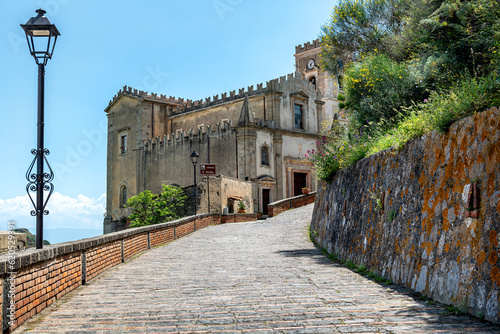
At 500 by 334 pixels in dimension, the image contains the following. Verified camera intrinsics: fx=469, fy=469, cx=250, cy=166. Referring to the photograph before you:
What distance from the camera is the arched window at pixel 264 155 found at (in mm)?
36031

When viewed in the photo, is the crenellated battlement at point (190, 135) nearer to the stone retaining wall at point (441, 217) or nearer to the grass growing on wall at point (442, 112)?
the grass growing on wall at point (442, 112)

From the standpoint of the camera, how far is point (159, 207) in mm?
29156

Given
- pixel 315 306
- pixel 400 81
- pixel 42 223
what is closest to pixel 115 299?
pixel 42 223

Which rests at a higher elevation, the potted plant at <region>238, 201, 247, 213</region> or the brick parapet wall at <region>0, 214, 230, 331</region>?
the potted plant at <region>238, 201, 247, 213</region>

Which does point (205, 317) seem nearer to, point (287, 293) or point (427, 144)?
point (287, 293)

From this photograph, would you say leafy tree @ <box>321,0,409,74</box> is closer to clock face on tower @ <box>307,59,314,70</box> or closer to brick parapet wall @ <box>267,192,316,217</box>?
brick parapet wall @ <box>267,192,316,217</box>

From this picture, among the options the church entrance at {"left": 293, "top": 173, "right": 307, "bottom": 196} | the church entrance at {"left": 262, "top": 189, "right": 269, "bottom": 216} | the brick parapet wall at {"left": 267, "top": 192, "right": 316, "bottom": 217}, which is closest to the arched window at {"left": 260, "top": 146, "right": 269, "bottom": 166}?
the church entrance at {"left": 262, "top": 189, "right": 269, "bottom": 216}

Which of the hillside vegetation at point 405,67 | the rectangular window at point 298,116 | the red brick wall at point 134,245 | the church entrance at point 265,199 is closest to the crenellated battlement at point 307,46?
the rectangular window at point 298,116

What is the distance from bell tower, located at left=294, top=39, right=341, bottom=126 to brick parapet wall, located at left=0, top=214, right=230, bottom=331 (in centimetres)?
3855

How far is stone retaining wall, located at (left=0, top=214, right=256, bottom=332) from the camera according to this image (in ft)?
15.7

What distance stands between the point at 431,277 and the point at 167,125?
40265 mm

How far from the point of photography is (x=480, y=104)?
612 cm

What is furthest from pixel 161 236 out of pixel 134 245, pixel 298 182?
pixel 298 182

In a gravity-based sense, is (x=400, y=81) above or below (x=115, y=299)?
above
